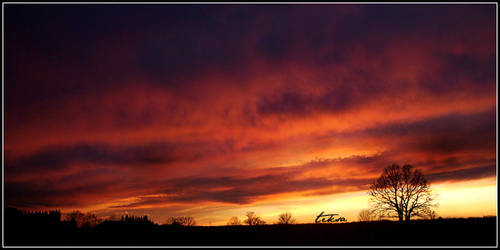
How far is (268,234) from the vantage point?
99.5 ft

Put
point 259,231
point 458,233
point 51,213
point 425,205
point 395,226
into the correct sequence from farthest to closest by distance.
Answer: point 425,205 < point 51,213 < point 259,231 < point 395,226 < point 458,233

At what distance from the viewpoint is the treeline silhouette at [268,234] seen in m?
26.9

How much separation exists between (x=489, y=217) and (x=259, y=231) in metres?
19.0

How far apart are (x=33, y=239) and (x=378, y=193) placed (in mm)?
41878

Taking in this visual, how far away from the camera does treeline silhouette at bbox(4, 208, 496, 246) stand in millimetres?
26875

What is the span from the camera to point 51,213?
40594 millimetres

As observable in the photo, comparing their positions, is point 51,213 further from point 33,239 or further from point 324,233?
point 324,233

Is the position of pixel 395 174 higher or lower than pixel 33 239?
higher

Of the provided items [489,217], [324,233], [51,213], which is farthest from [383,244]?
[51,213]

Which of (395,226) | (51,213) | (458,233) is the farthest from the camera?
(51,213)

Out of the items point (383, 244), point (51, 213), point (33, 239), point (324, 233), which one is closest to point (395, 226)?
point (383, 244)

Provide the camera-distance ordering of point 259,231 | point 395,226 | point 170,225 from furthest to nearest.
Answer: point 170,225, point 259,231, point 395,226

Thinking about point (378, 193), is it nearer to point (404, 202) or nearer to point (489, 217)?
point (404, 202)

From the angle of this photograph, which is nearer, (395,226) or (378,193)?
(395,226)
